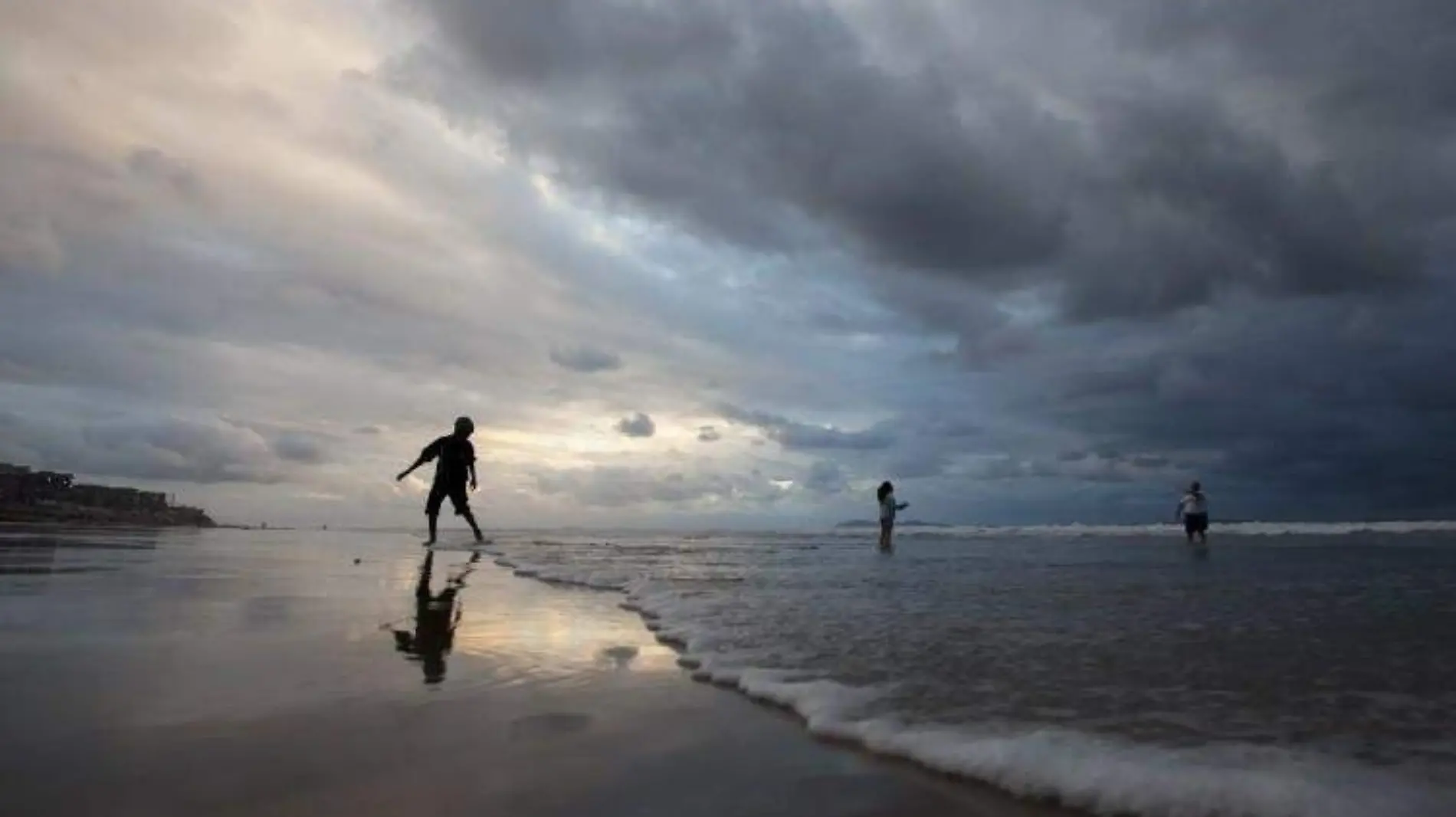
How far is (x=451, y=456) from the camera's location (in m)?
15.0

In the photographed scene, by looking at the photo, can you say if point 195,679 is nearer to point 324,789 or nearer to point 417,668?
point 417,668

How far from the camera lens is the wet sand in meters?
2.26

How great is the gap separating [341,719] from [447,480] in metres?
12.7

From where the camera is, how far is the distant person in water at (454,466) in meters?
15.0

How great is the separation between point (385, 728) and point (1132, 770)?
2353 millimetres

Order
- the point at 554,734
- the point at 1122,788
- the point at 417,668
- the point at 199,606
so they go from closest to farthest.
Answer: the point at 1122,788 < the point at 554,734 < the point at 417,668 < the point at 199,606

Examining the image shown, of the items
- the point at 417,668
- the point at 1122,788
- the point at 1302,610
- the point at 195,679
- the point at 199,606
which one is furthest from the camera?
the point at 1302,610

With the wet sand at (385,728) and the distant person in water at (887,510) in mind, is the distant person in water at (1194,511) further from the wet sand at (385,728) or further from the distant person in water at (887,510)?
the wet sand at (385,728)

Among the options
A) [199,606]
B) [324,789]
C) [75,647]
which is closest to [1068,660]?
[324,789]

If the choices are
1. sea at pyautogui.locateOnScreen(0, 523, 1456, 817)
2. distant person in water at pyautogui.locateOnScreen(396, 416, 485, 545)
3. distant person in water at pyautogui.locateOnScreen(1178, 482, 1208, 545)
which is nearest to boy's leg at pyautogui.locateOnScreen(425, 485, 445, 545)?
distant person in water at pyautogui.locateOnScreen(396, 416, 485, 545)

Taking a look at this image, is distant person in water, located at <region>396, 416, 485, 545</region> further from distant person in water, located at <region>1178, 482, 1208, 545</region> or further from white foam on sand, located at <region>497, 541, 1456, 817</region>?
distant person in water, located at <region>1178, 482, 1208, 545</region>

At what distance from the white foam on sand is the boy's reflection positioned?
1689mm

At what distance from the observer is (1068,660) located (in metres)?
4.47

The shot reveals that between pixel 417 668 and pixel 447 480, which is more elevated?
pixel 447 480
